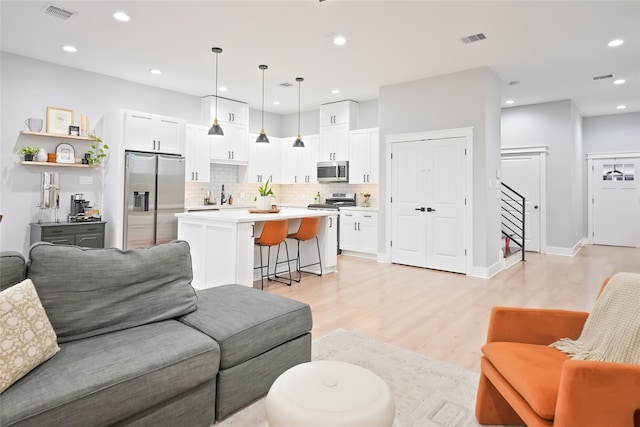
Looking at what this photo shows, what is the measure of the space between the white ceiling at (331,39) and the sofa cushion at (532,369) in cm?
325

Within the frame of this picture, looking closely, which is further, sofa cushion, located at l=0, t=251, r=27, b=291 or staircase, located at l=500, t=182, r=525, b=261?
staircase, located at l=500, t=182, r=525, b=261

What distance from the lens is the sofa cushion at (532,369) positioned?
1.42 meters

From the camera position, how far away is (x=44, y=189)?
16.8 feet

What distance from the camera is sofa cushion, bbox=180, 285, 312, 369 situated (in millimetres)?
1922

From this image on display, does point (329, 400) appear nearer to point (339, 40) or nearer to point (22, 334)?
point (22, 334)

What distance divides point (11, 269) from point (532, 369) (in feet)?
7.77

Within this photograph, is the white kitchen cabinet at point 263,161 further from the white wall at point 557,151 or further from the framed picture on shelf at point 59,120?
the white wall at point 557,151

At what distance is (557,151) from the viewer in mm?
7371

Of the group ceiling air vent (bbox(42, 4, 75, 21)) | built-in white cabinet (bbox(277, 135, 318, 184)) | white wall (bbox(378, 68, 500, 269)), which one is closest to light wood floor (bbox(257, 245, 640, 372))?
white wall (bbox(378, 68, 500, 269))

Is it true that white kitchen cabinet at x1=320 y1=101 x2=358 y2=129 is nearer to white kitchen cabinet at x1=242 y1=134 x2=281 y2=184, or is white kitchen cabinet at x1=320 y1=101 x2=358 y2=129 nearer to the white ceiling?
the white ceiling

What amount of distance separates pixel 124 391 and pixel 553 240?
8.21m

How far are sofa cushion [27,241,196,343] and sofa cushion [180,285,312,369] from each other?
0.56 ft

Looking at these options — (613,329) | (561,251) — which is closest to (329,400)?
(613,329)

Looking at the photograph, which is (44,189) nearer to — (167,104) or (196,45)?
(167,104)
